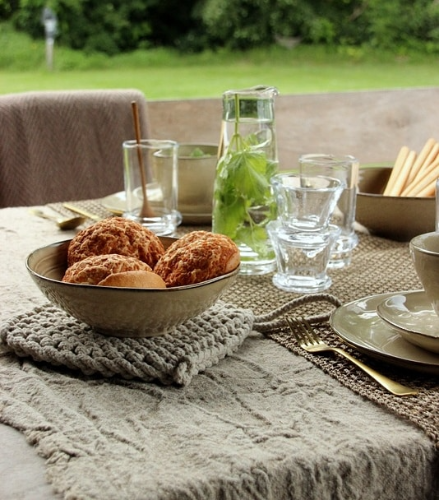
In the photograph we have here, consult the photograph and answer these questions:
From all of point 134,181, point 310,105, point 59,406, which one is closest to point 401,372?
point 59,406

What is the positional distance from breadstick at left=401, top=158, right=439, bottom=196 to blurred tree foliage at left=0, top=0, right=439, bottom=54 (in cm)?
583

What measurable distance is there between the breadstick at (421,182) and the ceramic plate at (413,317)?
0.44m

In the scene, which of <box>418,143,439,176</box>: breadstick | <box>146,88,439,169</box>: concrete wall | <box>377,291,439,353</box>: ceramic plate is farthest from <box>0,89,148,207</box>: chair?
<box>377,291,439,353</box>: ceramic plate

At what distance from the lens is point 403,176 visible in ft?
3.88

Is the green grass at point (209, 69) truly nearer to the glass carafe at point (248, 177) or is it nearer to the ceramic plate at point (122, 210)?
the ceramic plate at point (122, 210)


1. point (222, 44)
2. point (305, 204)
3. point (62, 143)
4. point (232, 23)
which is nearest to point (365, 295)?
point (305, 204)

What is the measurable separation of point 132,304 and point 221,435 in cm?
15

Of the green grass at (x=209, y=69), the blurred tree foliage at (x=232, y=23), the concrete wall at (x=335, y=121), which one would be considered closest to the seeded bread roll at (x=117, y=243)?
the concrete wall at (x=335, y=121)

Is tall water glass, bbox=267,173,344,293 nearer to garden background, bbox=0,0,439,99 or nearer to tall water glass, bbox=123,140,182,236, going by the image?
tall water glass, bbox=123,140,182,236

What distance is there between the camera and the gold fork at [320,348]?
0.59 metres

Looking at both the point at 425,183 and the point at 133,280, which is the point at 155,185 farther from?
the point at 133,280

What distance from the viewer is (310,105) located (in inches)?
83.5

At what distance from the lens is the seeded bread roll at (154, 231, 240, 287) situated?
680 millimetres

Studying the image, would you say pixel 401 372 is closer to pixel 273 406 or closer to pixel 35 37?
pixel 273 406
